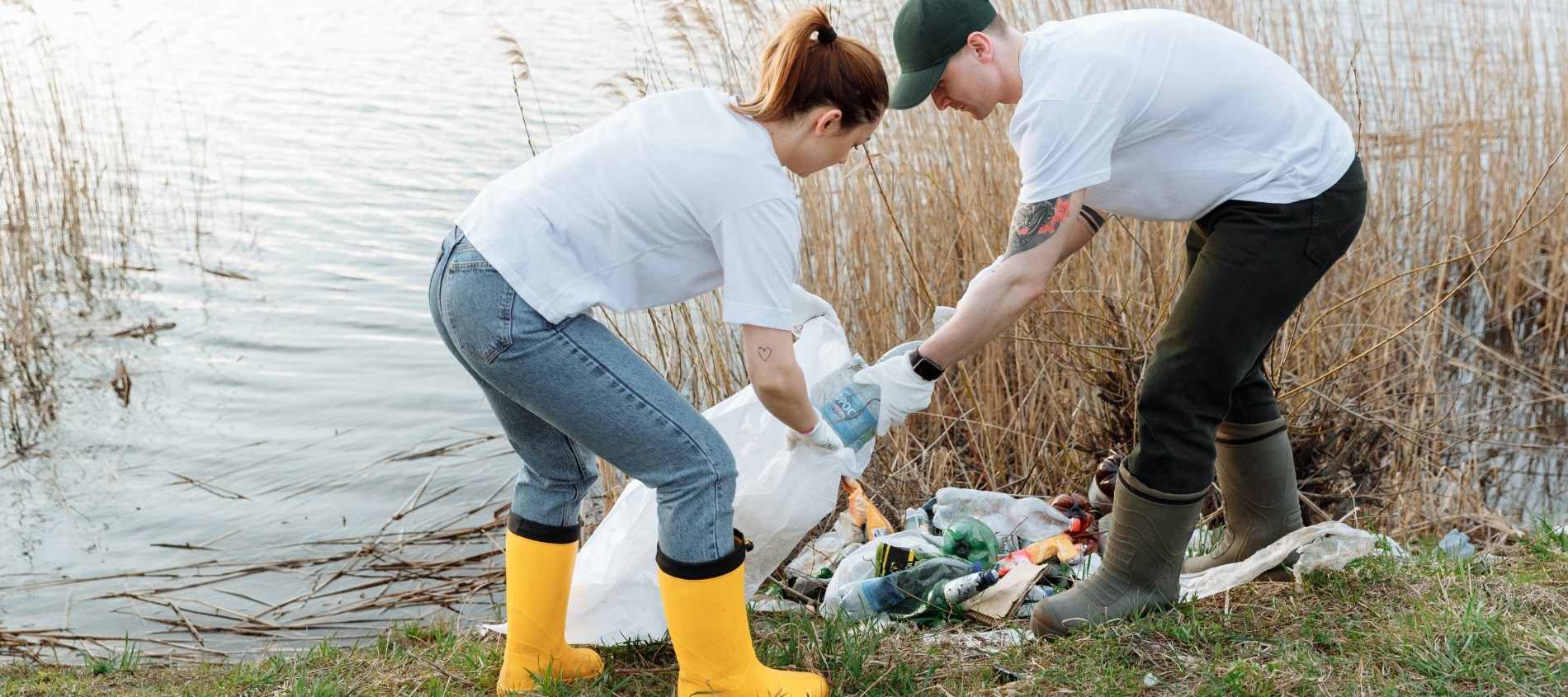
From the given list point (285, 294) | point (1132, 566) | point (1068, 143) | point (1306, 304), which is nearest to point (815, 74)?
point (1068, 143)

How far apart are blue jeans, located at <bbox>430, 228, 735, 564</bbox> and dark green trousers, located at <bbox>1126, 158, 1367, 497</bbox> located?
0.97 metres

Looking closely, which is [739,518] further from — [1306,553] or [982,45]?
[1306,553]

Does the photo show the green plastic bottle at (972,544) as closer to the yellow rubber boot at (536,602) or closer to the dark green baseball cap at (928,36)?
the yellow rubber boot at (536,602)

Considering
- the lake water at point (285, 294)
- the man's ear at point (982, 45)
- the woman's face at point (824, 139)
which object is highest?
the man's ear at point (982, 45)

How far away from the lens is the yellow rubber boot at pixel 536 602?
2359mm

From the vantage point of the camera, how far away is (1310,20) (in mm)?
5113

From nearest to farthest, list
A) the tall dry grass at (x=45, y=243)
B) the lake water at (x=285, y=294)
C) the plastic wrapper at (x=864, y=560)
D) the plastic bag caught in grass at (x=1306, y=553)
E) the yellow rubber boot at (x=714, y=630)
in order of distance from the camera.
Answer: the yellow rubber boot at (x=714, y=630), the plastic bag caught in grass at (x=1306, y=553), the plastic wrapper at (x=864, y=560), the lake water at (x=285, y=294), the tall dry grass at (x=45, y=243)

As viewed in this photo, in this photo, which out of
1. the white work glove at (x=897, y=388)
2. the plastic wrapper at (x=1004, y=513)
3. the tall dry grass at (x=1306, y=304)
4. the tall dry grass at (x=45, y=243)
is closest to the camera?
the white work glove at (x=897, y=388)

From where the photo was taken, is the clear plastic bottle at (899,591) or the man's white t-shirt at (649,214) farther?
the clear plastic bottle at (899,591)

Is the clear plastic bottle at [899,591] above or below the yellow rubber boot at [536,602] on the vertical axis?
below

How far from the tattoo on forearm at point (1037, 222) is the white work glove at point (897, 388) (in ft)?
1.07

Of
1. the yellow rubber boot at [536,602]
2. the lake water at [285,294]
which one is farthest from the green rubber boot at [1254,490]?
the lake water at [285,294]

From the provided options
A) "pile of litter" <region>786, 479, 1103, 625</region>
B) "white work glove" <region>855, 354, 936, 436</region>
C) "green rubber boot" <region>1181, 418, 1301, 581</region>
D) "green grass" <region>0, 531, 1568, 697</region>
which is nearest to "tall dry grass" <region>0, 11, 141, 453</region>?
"green grass" <region>0, 531, 1568, 697</region>

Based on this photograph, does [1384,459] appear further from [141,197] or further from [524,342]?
[141,197]
